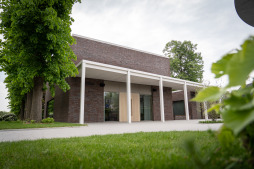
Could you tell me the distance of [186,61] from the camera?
32500 mm

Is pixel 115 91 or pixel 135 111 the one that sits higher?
pixel 115 91

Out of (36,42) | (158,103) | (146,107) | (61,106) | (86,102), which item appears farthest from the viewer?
(158,103)

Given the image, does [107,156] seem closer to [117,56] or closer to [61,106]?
[61,106]

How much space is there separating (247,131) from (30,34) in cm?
1121

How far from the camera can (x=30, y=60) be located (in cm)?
977

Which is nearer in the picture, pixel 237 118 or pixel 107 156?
pixel 237 118

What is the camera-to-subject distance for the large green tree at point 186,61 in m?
31.2

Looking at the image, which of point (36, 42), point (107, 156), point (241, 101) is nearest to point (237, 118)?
point (241, 101)

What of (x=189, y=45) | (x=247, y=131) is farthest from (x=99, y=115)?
(x=189, y=45)

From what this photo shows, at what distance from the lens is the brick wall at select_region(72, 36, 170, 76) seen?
45.4ft

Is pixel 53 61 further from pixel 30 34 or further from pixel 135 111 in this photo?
pixel 135 111

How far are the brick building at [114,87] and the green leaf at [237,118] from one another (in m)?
10.3

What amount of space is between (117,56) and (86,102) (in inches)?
218

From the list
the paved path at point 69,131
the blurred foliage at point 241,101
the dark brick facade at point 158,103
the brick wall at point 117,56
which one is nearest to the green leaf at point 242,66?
the blurred foliage at point 241,101
